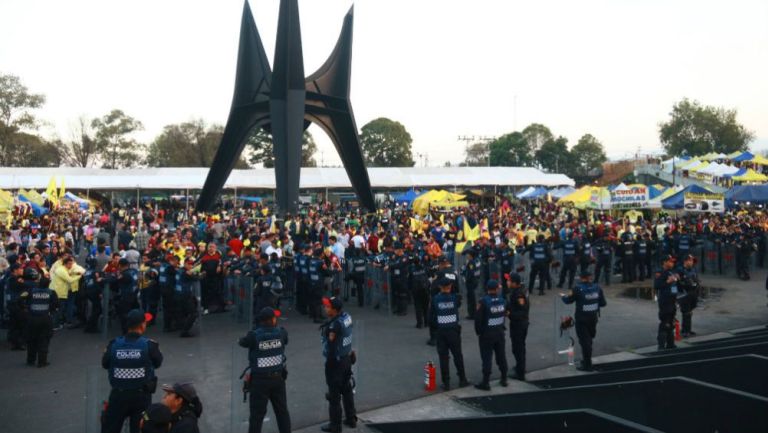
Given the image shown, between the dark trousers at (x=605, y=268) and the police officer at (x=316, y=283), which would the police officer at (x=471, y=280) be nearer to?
the police officer at (x=316, y=283)

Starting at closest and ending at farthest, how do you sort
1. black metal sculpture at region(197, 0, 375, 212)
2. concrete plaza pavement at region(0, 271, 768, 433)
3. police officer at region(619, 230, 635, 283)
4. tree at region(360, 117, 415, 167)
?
concrete plaza pavement at region(0, 271, 768, 433) < police officer at region(619, 230, 635, 283) < black metal sculpture at region(197, 0, 375, 212) < tree at region(360, 117, 415, 167)

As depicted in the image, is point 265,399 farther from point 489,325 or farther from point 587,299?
point 587,299

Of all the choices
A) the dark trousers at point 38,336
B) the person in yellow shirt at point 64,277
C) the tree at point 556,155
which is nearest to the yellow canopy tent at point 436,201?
the person in yellow shirt at point 64,277

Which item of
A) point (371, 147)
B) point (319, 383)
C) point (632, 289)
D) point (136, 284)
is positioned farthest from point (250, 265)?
point (371, 147)

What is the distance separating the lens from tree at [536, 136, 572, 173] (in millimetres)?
97188

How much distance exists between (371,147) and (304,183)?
167ft

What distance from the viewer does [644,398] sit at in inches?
198

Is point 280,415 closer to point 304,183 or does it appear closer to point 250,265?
point 250,265

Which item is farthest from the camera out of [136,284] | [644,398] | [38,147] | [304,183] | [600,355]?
[38,147]

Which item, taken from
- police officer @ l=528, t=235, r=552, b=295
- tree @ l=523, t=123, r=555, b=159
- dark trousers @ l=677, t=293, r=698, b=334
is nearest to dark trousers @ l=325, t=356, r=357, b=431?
dark trousers @ l=677, t=293, r=698, b=334

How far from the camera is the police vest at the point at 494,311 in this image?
836 centimetres

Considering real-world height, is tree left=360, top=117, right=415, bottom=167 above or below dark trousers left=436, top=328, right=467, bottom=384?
above

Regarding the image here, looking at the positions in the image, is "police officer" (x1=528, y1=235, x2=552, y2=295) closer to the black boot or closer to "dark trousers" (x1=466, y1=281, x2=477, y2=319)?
"dark trousers" (x1=466, y1=281, x2=477, y2=319)

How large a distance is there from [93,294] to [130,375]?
7.01 meters
